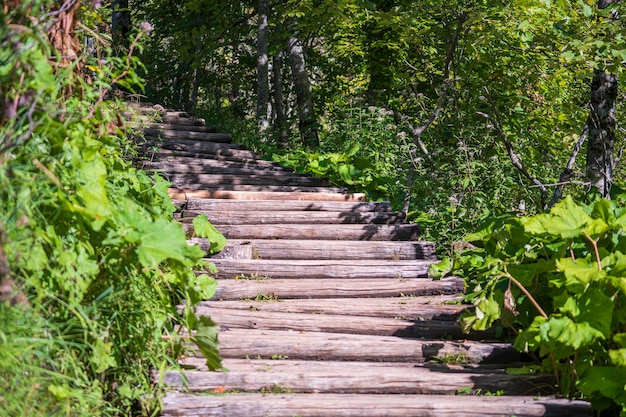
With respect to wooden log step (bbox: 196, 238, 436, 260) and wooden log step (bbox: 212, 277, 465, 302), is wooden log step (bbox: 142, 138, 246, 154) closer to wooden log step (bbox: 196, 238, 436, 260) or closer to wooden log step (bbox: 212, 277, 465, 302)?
wooden log step (bbox: 196, 238, 436, 260)

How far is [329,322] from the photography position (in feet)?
17.4

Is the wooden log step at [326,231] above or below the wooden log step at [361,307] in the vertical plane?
above

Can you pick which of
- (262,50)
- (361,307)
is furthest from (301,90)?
(361,307)

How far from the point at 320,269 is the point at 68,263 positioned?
10.8 feet

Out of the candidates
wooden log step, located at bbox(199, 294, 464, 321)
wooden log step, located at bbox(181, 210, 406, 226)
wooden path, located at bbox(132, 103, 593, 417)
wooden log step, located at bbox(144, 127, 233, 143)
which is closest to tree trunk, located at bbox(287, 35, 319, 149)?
wooden log step, located at bbox(144, 127, 233, 143)

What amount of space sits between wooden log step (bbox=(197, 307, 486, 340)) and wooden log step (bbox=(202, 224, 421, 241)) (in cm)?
189

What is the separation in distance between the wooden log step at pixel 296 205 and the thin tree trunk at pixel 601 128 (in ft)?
6.66

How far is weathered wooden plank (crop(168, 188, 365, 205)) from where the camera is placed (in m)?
8.19

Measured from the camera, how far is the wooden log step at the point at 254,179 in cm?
882

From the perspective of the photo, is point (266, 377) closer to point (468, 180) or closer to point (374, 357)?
point (374, 357)

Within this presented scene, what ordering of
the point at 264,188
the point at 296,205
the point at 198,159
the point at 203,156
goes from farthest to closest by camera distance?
the point at 203,156
the point at 198,159
the point at 264,188
the point at 296,205

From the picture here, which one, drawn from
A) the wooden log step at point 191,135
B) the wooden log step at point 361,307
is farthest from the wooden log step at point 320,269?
the wooden log step at point 191,135

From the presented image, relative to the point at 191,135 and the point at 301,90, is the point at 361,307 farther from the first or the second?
the point at 301,90

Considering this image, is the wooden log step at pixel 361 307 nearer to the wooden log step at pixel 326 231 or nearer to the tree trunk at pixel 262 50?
the wooden log step at pixel 326 231
